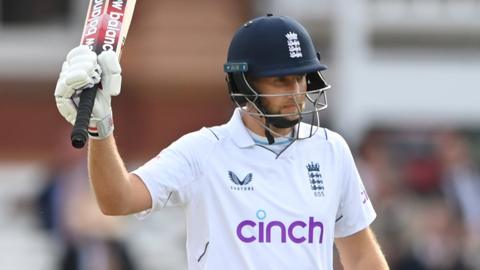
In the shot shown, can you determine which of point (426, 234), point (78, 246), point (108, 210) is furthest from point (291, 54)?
point (426, 234)

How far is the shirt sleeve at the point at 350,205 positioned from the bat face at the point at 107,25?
0.92 m

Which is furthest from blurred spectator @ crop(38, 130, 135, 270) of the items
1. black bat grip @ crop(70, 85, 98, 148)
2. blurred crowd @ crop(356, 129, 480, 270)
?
black bat grip @ crop(70, 85, 98, 148)

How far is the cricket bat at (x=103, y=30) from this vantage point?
16.7 ft

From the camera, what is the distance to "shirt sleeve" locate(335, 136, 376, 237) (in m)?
5.73

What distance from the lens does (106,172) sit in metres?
5.25

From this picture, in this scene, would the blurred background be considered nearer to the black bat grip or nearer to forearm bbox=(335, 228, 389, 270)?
forearm bbox=(335, 228, 389, 270)

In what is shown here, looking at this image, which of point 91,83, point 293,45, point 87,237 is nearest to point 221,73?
point 87,237

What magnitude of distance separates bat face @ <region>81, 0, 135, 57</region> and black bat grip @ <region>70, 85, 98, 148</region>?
0.25 metres

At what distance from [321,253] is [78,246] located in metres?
4.09

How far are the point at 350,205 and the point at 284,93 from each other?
505 mm

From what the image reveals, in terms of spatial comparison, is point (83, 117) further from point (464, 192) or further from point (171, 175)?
point (464, 192)

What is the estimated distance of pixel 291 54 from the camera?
5.61 metres

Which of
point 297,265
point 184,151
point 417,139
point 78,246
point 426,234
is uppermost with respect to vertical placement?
point 184,151

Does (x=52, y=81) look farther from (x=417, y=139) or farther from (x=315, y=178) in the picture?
(x=315, y=178)
